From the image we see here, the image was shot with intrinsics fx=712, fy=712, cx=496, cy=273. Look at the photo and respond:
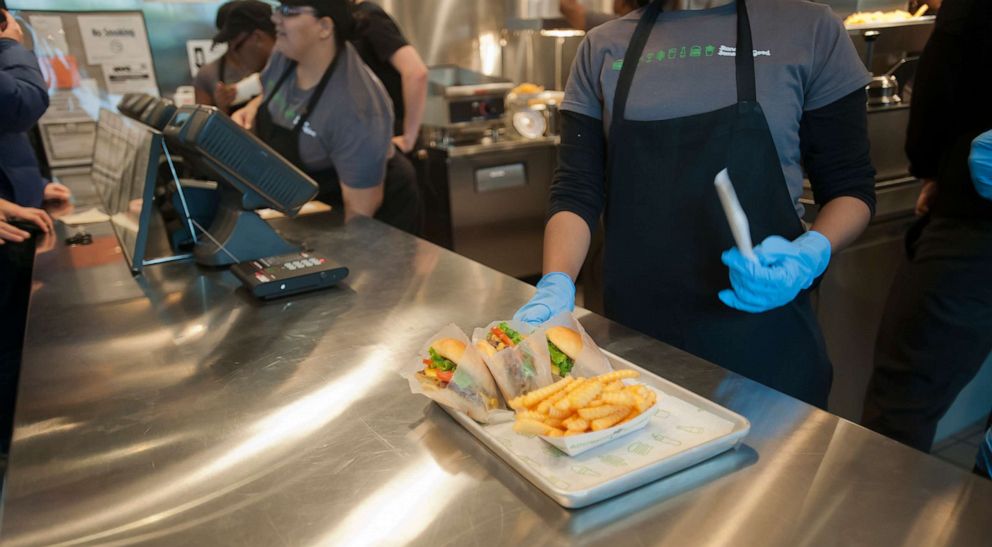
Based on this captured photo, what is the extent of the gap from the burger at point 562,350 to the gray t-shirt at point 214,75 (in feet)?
10.2

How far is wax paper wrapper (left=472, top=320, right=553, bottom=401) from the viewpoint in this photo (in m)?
1.00

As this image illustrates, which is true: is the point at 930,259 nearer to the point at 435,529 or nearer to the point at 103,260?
the point at 435,529

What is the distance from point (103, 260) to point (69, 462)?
3.54 feet

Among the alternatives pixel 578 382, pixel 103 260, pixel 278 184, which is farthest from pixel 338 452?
pixel 103 260

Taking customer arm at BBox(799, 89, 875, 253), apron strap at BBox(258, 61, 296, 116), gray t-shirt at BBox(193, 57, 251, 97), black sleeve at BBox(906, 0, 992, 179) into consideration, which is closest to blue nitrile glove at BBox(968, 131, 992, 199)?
black sleeve at BBox(906, 0, 992, 179)

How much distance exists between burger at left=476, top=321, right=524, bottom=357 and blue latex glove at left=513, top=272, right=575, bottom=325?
11 cm

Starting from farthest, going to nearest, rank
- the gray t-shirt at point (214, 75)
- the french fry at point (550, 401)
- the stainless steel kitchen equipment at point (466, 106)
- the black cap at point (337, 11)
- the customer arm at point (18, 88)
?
the stainless steel kitchen equipment at point (466, 106) → the gray t-shirt at point (214, 75) → the black cap at point (337, 11) → the customer arm at point (18, 88) → the french fry at point (550, 401)

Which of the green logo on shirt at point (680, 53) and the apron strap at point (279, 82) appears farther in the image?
the apron strap at point (279, 82)

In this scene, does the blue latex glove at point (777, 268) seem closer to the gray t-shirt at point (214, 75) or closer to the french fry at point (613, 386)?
the french fry at point (613, 386)

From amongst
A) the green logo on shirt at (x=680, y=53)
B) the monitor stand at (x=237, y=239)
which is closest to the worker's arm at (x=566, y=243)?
the green logo on shirt at (x=680, y=53)

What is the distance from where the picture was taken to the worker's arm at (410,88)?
3.62 m

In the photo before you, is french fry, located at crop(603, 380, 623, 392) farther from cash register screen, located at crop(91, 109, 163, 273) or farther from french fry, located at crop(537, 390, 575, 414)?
cash register screen, located at crop(91, 109, 163, 273)

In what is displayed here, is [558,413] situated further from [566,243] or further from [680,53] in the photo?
[680,53]

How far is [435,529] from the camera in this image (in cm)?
80
